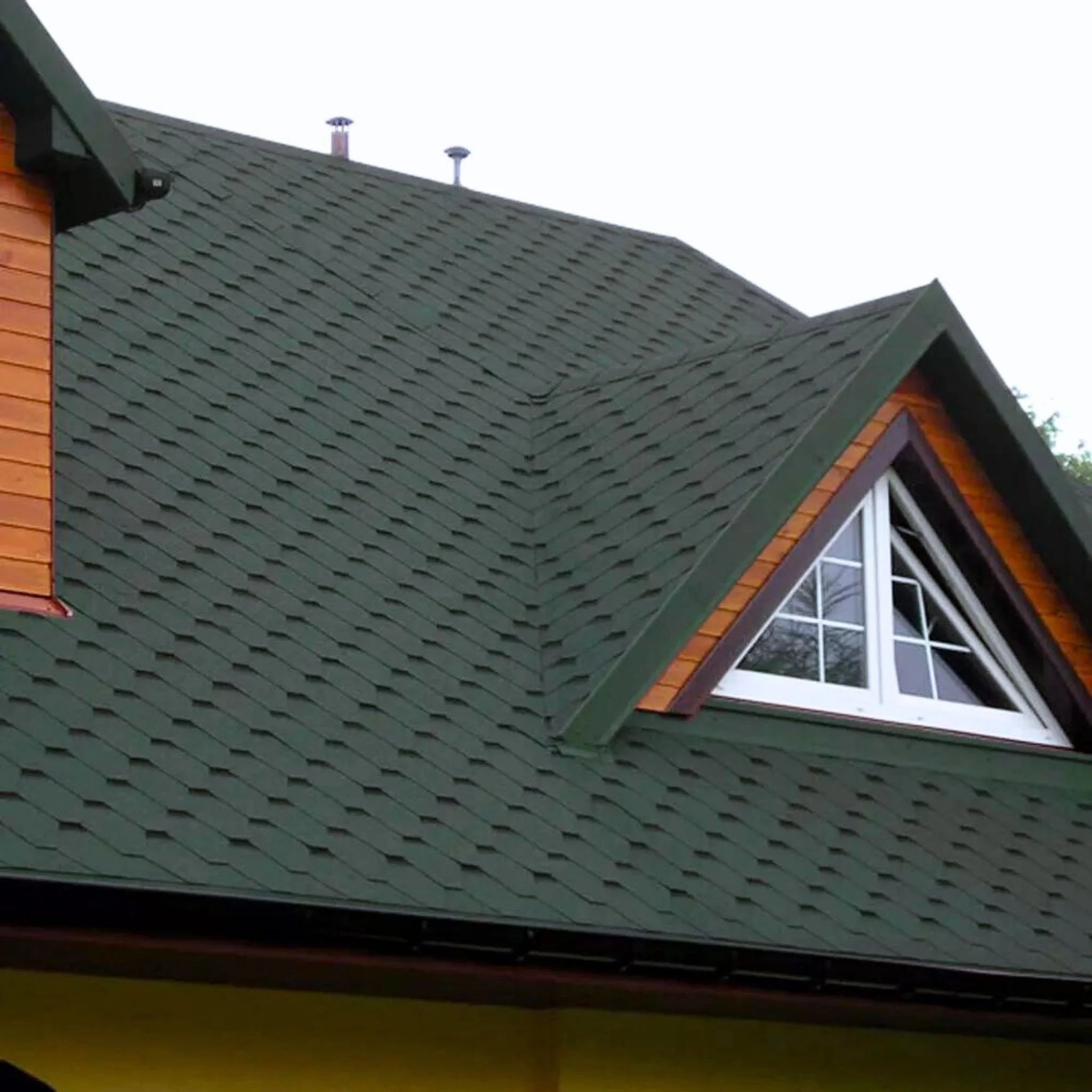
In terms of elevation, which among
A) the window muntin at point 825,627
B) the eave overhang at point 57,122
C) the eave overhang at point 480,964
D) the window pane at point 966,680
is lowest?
the eave overhang at point 480,964

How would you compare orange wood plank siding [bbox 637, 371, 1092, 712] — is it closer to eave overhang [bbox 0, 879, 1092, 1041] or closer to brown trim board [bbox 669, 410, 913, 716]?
brown trim board [bbox 669, 410, 913, 716]

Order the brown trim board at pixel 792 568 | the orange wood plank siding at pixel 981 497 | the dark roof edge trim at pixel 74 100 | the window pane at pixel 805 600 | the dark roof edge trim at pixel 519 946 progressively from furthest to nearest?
1. the orange wood plank siding at pixel 981 497
2. the window pane at pixel 805 600
3. the brown trim board at pixel 792 568
4. the dark roof edge trim at pixel 74 100
5. the dark roof edge trim at pixel 519 946

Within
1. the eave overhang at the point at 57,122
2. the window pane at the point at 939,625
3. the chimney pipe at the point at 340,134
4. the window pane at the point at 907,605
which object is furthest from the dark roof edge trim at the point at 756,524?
the chimney pipe at the point at 340,134

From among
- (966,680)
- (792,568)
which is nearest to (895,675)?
(966,680)

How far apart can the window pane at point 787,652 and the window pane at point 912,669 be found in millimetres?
452

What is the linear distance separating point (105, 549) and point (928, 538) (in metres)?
3.81

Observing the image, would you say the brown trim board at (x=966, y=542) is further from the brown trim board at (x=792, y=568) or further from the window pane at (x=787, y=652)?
the window pane at (x=787, y=652)

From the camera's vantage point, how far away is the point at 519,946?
24.6 ft

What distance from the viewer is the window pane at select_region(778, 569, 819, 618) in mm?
9805

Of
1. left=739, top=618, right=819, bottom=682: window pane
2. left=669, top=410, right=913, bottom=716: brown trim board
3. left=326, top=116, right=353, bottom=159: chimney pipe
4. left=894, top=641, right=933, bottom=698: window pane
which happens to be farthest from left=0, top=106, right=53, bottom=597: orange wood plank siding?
left=326, top=116, right=353, bottom=159: chimney pipe

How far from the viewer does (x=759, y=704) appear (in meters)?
9.39

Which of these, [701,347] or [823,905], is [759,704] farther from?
[701,347]

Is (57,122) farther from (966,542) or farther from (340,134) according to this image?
(340,134)

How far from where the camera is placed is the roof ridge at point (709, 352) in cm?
1038
